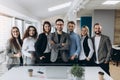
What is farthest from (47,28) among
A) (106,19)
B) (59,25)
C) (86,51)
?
(106,19)

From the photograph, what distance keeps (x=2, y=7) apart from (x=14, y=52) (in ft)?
6.10

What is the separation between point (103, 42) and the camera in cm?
467

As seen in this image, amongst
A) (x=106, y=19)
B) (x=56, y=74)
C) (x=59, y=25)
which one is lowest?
(x=56, y=74)

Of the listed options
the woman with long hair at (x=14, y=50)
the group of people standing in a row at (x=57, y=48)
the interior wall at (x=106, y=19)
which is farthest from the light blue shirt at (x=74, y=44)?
the interior wall at (x=106, y=19)

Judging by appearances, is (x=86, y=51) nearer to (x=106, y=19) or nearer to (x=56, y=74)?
(x=56, y=74)

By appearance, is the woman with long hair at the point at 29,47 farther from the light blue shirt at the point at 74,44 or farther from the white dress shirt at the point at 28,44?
the light blue shirt at the point at 74,44

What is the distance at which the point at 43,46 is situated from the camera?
4.55 meters

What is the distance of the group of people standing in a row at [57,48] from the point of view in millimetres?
4543

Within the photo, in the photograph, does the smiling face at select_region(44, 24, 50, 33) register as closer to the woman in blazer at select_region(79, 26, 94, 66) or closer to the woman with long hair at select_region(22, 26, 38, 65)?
the woman with long hair at select_region(22, 26, 38, 65)

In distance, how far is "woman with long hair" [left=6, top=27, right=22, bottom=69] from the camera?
4617mm

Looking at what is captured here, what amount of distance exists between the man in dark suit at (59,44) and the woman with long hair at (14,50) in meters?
0.68

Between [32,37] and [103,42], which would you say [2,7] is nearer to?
[32,37]

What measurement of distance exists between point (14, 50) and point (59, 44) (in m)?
0.89

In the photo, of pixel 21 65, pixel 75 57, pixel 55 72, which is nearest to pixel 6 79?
pixel 55 72
